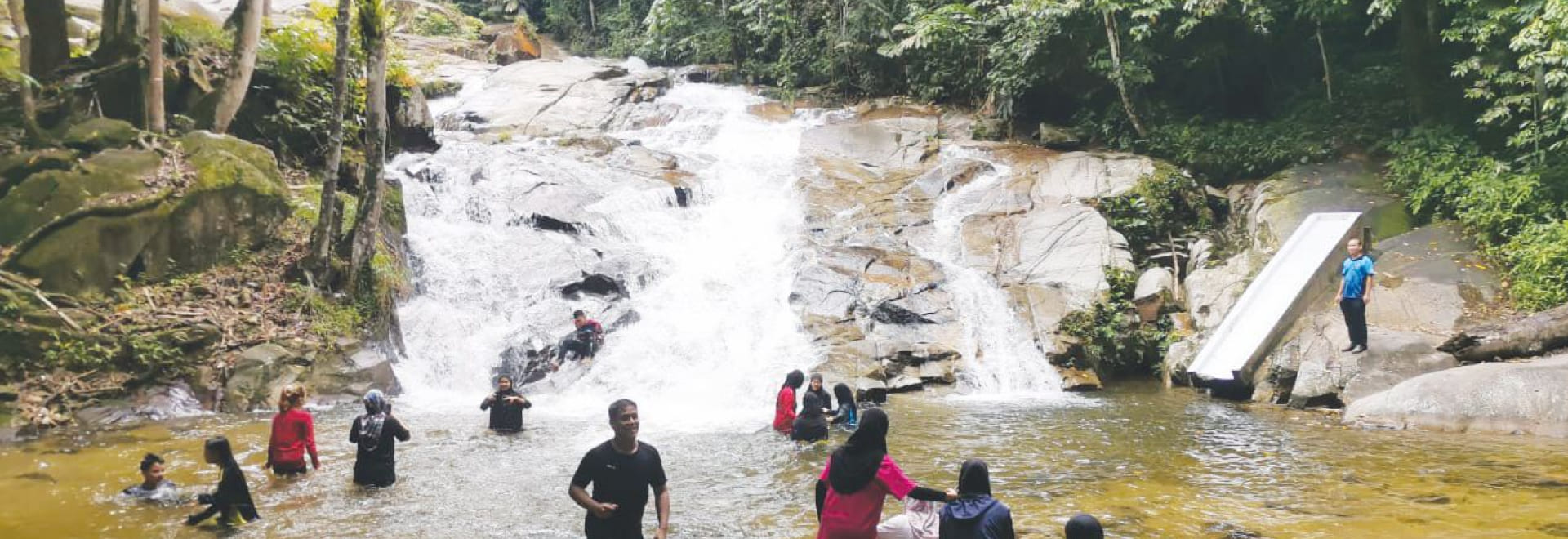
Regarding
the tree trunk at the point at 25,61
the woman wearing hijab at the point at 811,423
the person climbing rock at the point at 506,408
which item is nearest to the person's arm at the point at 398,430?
the person climbing rock at the point at 506,408

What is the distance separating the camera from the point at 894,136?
2542 cm

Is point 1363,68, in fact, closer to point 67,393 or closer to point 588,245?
point 588,245

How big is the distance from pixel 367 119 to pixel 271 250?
9.08 feet

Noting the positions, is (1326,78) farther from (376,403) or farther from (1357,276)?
(376,403)

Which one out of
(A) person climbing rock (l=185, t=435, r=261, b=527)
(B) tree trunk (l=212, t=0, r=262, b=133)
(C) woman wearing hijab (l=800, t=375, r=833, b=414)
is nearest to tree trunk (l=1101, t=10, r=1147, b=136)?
(C) woman wearing hijab (l=800, t=375, r=833, b=414)

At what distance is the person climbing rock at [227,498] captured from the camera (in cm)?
671

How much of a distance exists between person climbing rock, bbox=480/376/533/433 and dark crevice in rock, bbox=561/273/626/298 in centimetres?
587

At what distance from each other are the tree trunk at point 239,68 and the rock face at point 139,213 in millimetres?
1509

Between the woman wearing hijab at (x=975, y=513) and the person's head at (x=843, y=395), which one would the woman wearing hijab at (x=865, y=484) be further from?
the person's head at (x=843, y=395)

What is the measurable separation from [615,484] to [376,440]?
4347 mm

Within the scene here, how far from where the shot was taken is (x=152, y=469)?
24.2 feet

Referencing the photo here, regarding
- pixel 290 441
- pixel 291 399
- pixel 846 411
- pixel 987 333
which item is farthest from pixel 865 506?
pixel 987 333

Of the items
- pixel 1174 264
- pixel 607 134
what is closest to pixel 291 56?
pixel 607 134

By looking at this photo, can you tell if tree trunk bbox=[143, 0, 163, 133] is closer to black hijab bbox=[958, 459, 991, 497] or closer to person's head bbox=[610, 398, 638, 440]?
person's head bbox=[610, 398, 638, 440]
